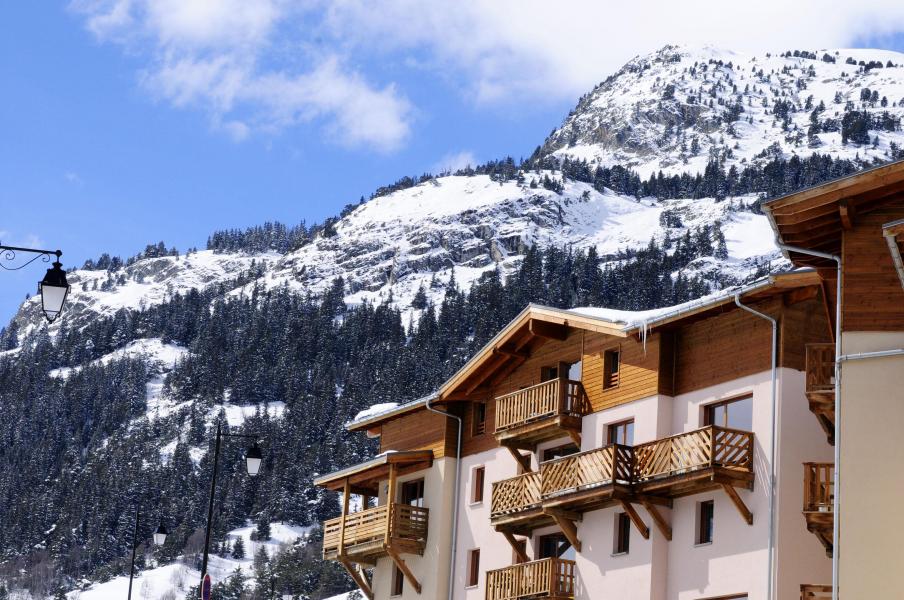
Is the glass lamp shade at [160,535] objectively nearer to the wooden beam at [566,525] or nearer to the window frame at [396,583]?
the window frame at [396,583]

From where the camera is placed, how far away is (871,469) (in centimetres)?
2738

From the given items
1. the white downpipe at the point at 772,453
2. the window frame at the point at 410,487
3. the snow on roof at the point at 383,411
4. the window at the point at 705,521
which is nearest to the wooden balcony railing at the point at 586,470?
the window at the point at 705,521

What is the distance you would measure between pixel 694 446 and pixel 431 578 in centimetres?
1598

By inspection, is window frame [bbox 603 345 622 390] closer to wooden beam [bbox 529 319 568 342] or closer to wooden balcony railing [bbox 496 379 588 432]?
Answer: wooden balcony railing [bbox 496 379 588 432]

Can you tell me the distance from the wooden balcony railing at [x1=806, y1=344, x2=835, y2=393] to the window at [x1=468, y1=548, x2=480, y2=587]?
18493 millimetres

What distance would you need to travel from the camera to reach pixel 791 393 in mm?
39031

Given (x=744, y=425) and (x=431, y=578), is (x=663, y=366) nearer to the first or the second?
(x=744, y=425)

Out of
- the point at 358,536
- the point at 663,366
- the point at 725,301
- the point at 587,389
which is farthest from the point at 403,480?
the point at 725,301

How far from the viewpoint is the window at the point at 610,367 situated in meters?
46.0

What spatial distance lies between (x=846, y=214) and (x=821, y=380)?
8116 millimetres

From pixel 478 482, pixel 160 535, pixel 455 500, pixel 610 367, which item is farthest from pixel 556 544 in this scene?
pixel 160 535

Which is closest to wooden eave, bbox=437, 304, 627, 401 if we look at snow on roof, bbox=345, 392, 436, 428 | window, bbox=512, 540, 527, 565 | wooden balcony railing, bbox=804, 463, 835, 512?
snow on roof, bbox=345, 392, 436, 428

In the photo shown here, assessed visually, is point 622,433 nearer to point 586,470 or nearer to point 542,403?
point 586,470

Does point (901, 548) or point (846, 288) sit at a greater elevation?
point (846, 288)
